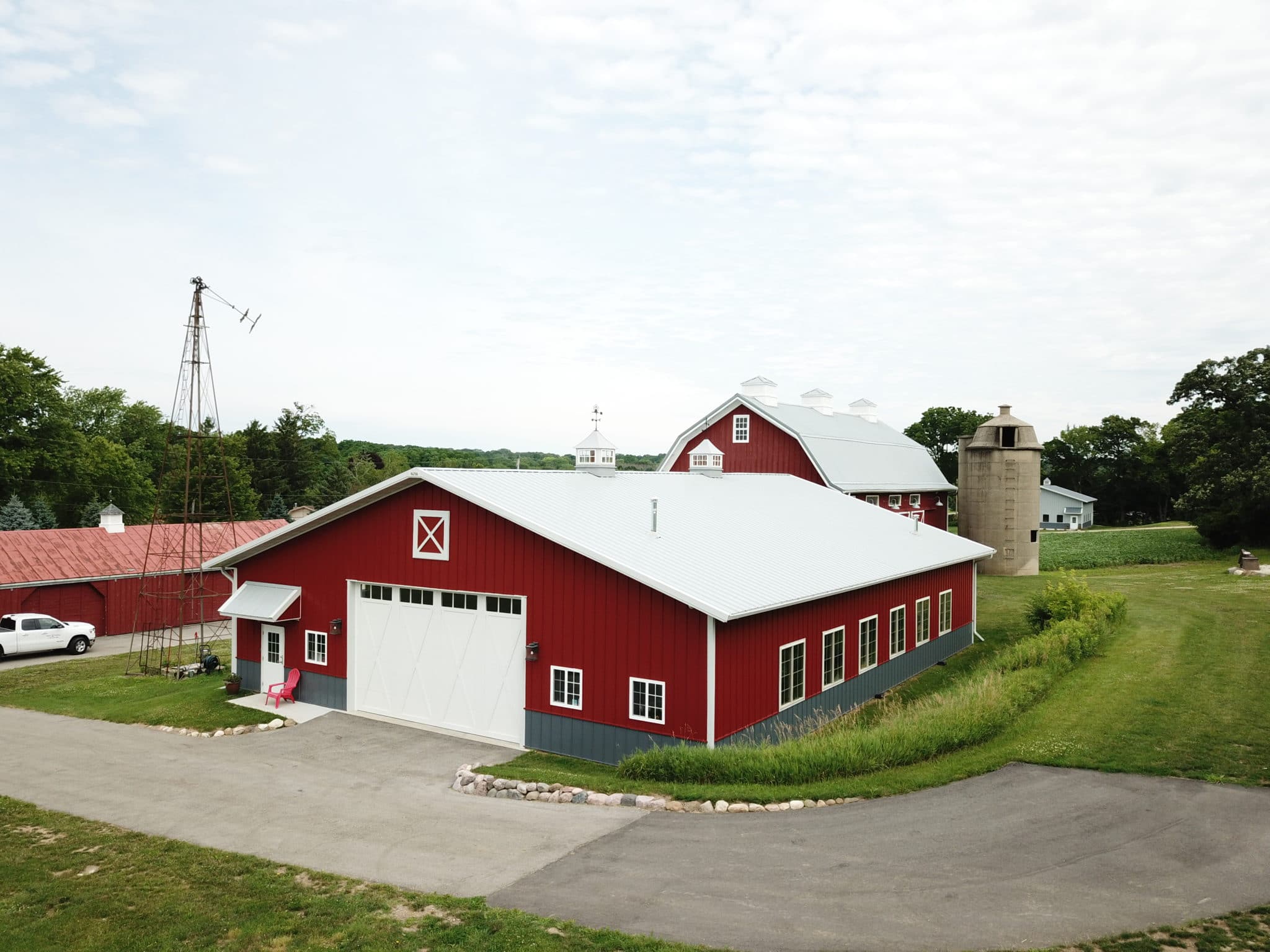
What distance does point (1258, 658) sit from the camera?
69.4ft

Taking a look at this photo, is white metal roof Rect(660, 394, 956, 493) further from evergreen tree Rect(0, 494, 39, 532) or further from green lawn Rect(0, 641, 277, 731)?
evergreen tree Rect(0, 494, 39, 532)

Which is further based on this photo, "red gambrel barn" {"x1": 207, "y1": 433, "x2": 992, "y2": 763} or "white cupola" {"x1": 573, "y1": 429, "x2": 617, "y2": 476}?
"white cupola" {"x1": 573, "y1": 429, "x2": 617, "y2": 476}

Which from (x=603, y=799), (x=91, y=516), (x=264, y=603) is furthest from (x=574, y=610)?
(x=91, y=516)

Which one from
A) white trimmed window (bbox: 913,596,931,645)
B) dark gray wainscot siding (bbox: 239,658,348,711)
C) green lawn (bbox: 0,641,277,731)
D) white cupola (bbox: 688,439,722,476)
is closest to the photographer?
green lawn (bbox: 0,641,277,731)

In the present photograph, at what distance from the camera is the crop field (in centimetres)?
4834

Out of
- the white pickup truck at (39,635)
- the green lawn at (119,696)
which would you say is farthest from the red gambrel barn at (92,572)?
the green lawn at (119,696)

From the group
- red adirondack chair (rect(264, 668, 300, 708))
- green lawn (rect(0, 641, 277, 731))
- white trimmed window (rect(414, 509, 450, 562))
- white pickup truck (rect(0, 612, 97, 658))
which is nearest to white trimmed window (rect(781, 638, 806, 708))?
white trimmed window (rect(414, 509, 450, 562))

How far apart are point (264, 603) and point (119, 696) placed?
5.40 m

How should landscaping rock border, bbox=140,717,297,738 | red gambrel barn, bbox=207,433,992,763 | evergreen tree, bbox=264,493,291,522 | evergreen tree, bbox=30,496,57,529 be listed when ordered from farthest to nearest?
evergreen tree, bbox=264,493,291,522
evergreen tree, bbox=30,496,57,529
landscaping rock border, bbox=140,717,297,738
red gambrel barn, bbox=207,433,992,763

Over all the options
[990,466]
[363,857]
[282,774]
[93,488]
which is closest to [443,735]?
[282,774]

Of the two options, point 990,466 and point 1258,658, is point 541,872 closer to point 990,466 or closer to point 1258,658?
point 1258,658

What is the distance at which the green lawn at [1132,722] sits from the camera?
12609 millimetres

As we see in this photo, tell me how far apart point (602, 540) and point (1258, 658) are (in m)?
17.4

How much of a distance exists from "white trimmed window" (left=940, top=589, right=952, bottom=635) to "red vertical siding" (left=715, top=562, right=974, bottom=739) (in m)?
2.22
